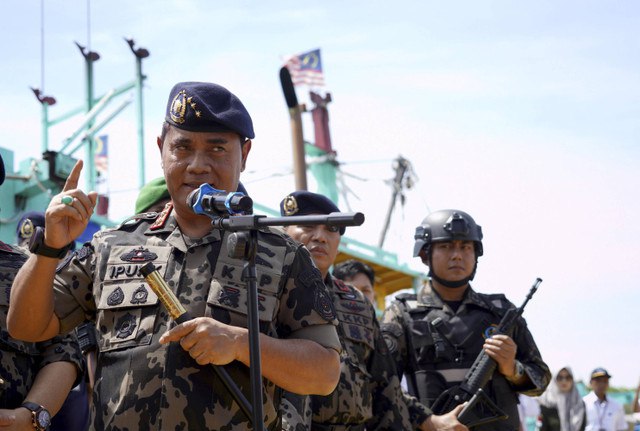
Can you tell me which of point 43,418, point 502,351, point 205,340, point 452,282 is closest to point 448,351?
point 502,351

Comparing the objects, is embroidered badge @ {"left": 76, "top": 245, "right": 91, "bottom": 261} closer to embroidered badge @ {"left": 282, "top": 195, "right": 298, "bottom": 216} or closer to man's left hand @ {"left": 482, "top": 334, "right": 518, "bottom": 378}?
embroidered badge @ {"left": 282, "top": 195, "right": 298, "bottom": 216}

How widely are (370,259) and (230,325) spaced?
25262 mm

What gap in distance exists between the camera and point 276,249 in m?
3.53

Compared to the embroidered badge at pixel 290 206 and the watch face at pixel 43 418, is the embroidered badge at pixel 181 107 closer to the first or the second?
the watch face at pixel 43 418

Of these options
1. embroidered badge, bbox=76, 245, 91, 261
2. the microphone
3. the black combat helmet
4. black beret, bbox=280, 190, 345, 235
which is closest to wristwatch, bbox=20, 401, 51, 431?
embroidered badge, bbox=76, 245, 91, 261

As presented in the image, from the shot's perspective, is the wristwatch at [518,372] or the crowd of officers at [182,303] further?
the wristwatch at [518,372]

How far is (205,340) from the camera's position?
3.01 metres

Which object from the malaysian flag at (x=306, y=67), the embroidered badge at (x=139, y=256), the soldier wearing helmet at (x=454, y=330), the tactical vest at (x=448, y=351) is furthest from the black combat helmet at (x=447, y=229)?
the malaysian flag at (x=306, y=67)

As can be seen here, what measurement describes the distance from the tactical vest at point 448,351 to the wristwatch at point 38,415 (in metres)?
2.96

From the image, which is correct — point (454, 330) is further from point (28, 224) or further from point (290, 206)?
point (28, 224)

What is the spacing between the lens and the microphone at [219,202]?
291 cm

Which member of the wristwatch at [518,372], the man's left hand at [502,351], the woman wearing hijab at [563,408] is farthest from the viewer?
the woman wearing hijab at [563,408]

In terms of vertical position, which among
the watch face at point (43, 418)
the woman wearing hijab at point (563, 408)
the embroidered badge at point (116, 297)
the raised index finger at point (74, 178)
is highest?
the raised index finger at point (74, 178)

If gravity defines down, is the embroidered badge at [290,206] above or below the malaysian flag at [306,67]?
below
